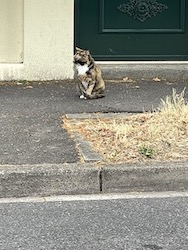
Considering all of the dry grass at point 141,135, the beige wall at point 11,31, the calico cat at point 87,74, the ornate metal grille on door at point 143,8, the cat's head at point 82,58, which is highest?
the ornate metal grille on door at point 143,8

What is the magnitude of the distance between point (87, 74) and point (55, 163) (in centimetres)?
316

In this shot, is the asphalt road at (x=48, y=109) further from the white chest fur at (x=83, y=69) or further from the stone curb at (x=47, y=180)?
the white chest fur at (x=83, y=69)

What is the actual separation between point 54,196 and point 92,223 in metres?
0.82

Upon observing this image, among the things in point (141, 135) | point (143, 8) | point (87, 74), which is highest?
point (143, 8)

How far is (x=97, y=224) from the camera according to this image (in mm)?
5379

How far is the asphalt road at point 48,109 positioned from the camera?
6.75 meters

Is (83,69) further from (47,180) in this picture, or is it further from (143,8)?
(47,180)

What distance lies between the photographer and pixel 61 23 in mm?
10734

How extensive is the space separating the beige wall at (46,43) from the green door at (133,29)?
35 centimetres

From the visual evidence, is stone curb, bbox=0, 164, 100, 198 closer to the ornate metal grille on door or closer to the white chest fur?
the white chest fur

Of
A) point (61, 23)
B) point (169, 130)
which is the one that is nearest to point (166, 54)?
point (61, 23)

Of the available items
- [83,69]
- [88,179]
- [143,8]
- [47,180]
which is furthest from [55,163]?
[143,8]

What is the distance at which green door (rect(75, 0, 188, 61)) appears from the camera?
11078 mm

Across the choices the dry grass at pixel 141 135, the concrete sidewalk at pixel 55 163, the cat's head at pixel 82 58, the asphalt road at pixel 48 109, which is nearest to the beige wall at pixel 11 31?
the asphalt road at pixel 48 109
